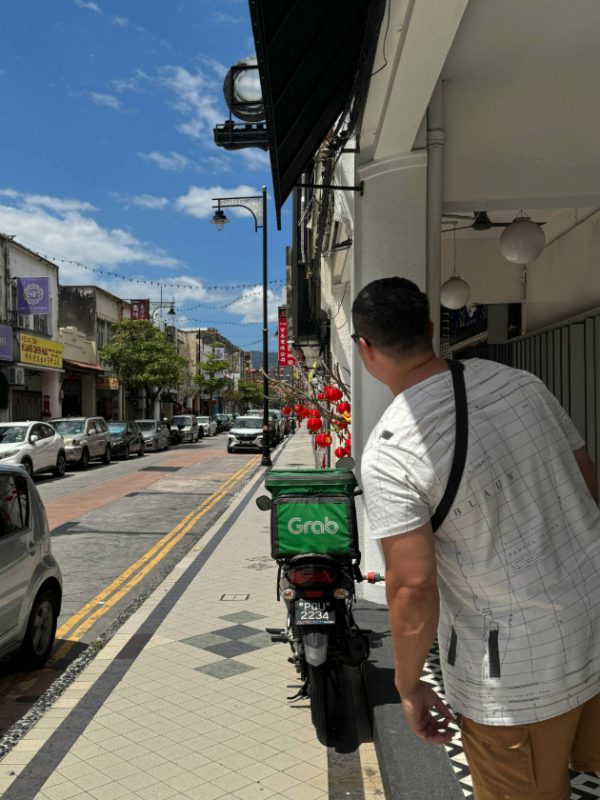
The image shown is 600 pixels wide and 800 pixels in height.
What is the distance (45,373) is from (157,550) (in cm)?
2618

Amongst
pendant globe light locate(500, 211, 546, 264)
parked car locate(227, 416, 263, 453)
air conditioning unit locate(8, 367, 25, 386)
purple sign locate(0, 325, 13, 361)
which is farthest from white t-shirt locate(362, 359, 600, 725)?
air conditioning unit locate(8, 367, 25, 386)

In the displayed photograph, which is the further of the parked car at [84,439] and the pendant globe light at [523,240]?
the parked car at [84,439]

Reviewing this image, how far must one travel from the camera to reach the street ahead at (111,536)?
5.73 meters

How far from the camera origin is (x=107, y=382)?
4178cm

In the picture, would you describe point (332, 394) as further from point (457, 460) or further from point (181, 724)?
point (457, 460)

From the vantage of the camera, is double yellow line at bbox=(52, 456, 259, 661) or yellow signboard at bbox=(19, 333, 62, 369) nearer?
double yellow line at bbox=(52, 456, 259, 661)

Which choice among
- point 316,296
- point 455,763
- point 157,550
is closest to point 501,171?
point 455,763

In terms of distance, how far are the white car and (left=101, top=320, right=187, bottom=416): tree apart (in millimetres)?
17154

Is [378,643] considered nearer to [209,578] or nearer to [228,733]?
[228,733]

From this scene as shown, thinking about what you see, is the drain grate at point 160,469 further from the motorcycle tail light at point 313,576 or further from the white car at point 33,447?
the motorcycle tail light at point 313,576

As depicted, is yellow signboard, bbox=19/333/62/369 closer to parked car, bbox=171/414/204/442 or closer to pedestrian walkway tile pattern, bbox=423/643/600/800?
parked car, bbox=171/414/204/442

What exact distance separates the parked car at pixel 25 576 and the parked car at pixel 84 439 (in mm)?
16457

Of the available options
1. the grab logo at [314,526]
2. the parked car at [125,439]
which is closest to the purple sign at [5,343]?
the parked car at [125,439]

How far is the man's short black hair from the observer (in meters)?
1.90
